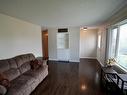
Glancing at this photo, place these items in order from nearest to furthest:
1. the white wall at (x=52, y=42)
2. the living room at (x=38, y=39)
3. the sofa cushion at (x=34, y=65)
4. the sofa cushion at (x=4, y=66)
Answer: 1. the living room at (x=38, y=39)
2. the sofa cushion at (x=4, y=66)
3. the sofa cushion at (x=34, y=65)
4. the white wall at (x=52, y=42)

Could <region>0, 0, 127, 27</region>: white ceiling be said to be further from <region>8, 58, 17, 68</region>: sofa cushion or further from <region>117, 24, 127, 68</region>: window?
<region>8, 58, 17, 68</region>: sofa cushion

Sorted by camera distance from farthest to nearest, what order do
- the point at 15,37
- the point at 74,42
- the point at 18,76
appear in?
the point at 74,42
the point at 15,37
the point at 18,76

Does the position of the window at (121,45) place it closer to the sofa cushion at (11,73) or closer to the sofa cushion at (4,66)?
the sofa cushion at (11,73)

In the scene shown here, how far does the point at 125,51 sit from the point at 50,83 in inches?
112

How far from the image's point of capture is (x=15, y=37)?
3.55 m

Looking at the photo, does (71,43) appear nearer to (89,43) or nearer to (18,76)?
(89,43)

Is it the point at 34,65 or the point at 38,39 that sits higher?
the point at 38,39

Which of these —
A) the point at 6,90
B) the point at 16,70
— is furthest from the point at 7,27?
the point at 6,90

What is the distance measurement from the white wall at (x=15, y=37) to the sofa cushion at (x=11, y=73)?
24.8 inches

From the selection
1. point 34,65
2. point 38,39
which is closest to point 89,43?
point 38,39

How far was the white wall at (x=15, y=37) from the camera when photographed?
3.01 meters

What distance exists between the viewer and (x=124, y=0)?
2016mm

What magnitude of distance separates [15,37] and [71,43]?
3777mm

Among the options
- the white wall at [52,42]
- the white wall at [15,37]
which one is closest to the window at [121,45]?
the white wall at [15,37]
